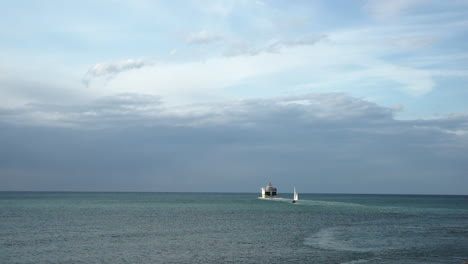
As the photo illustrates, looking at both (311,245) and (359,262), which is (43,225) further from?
(359,262)

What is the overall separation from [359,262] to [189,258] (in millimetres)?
16588

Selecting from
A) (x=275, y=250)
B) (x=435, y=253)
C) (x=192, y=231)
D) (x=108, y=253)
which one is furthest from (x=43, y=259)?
(x=435, y=253)

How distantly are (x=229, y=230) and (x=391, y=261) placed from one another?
108 ft

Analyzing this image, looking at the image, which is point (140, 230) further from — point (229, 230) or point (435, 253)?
point (435, 253)

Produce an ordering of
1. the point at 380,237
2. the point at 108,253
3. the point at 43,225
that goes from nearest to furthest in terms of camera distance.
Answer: the point at 108,253 → the point at 380,237 → the point at 43,225

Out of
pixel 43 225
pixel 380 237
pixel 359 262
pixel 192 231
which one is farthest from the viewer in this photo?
pixel 43 225

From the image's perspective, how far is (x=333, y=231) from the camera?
241 feet

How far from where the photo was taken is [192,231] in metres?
73.1

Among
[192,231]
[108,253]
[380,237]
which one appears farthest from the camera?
[192,231]

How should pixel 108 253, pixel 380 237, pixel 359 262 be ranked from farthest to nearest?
pixel 380 237, pixel 108 253, pixel 359 262

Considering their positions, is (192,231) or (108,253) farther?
(192,231)

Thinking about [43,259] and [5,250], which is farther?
[5,250]

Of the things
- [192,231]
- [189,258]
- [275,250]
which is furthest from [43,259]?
[192,231]

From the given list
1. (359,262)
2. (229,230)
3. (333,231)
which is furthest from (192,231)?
(359,262)
